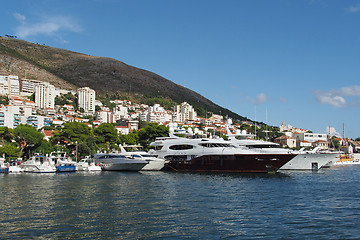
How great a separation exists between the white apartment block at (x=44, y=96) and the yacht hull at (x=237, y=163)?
12469 cm

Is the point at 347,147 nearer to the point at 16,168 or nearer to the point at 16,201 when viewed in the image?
the point at 16,168

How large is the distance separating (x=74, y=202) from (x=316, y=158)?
3928 centimetres

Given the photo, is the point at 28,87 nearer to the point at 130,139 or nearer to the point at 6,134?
the point at 130,139

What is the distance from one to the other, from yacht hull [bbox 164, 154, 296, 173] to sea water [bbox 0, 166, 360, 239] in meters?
15.8

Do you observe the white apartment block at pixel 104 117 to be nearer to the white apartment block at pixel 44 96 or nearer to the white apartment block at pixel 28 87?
the white apartment block at pixel 44 96

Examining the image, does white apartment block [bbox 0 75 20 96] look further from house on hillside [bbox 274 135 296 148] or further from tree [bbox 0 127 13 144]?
house on hillside [bbox 274 135 296 148]

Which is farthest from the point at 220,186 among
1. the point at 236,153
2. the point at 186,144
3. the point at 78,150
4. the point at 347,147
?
the point at 347,147

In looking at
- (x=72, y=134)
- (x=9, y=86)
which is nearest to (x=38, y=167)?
(x=72, y=134)

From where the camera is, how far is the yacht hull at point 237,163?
149 ft

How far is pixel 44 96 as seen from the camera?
16175 centimetres

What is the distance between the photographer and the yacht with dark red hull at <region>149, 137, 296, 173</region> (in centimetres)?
4562

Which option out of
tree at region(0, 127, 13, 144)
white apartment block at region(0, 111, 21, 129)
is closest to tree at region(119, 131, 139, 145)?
tree at region(0, 127, 13, 144)

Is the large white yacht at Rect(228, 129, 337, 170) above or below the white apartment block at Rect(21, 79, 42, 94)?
below

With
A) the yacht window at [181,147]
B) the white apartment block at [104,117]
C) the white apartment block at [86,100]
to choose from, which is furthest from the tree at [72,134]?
the white apartment block at [86,100]
